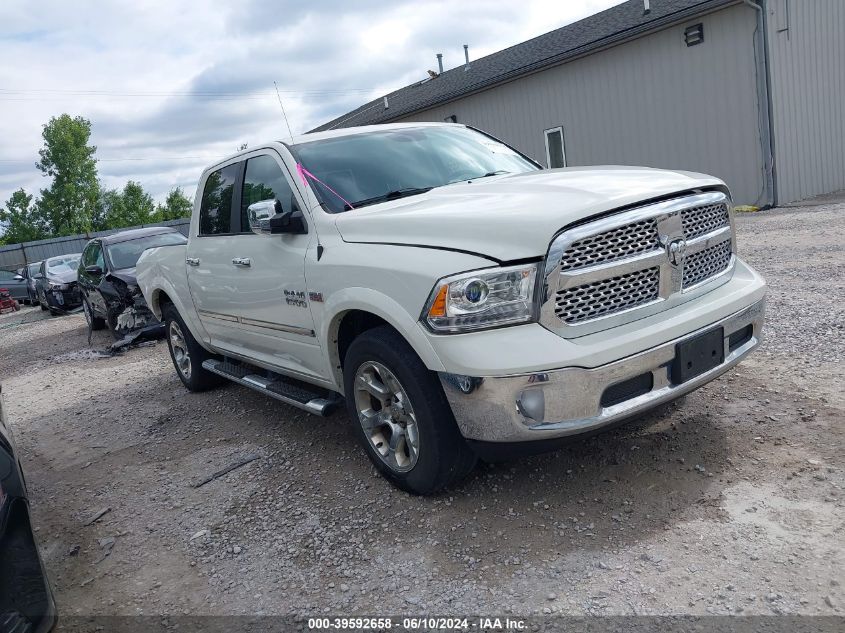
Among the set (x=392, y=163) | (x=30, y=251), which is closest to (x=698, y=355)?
(x=392, y=163)

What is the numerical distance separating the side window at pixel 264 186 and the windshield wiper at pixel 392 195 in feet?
1.57

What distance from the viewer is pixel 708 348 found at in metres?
3.31

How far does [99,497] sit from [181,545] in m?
1.16

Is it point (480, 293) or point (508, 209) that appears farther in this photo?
point (508, 209)

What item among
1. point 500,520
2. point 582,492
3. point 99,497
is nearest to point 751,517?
point 582,492

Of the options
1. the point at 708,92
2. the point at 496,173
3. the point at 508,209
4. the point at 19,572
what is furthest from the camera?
the point at 708,92

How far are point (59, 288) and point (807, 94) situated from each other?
16.9m

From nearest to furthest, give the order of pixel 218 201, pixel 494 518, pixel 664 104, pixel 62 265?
pixel 494 518 < pixel 218 201 < pixel 664 104 < pixel 62 265

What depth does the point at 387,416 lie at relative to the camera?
3645 mm

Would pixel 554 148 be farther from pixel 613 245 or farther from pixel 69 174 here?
pixel 69 174

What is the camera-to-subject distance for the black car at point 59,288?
53.3 feet

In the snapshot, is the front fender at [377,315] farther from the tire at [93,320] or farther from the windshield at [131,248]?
the tire at [93,320]

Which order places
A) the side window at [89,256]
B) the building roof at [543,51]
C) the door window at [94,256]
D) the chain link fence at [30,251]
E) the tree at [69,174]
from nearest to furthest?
the door window at [94,256] < the side window at [89,256] < the building roof at [543,51] < the chain link fence at [30,251] < the tree at [69,174]

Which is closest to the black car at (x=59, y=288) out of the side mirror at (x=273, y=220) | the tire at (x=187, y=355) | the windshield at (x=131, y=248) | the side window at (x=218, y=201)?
the windshield at (x=131, y=248)
